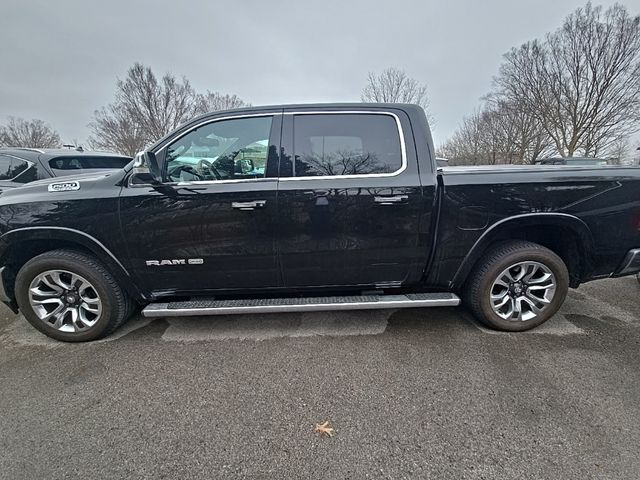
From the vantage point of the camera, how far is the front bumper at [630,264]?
2.84 meters

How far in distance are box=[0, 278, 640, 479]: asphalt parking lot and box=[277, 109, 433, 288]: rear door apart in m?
0.76

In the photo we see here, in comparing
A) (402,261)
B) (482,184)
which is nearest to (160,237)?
(402,261)

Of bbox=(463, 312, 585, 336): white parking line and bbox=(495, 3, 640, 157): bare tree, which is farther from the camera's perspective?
bbox=(495, 3, 640, 157): bare tree

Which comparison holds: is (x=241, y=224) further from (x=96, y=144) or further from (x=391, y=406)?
(x=96, y=144)

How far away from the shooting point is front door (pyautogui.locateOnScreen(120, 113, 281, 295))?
8.56ft

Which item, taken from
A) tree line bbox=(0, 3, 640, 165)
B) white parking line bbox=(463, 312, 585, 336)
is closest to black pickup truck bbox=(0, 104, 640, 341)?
white parking line bbox=(463, 312, 585, 336)

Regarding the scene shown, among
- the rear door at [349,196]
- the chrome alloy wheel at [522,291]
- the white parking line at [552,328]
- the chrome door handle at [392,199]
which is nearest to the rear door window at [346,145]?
the rear door at [349,196]

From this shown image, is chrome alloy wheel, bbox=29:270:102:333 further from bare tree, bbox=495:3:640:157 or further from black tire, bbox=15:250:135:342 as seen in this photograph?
bare tree, bbox=495:3:640:157

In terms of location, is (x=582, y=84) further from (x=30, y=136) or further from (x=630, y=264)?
(x=30, y=136)

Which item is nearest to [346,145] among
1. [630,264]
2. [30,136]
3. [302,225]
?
[302,225]

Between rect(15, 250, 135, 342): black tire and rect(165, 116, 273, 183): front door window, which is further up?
rect(165, 116, 273, 183): front door window

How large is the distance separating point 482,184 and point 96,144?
33182 mm

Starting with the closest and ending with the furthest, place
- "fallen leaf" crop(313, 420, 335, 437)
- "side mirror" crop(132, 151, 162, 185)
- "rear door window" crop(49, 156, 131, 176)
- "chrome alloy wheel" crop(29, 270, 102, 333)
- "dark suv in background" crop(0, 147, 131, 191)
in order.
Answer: "fallen leaf" crop(313, 420, 335, 437) < "side mirror" crop(132, 151, 162, 185) < "chrome alloy wheel" crop(29, 270, 102, 333) < "dark suv in background" crop(0, 147, 131, 191) < "rear door window" crop(49, 156, 131, 176)

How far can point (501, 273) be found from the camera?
285 cm
